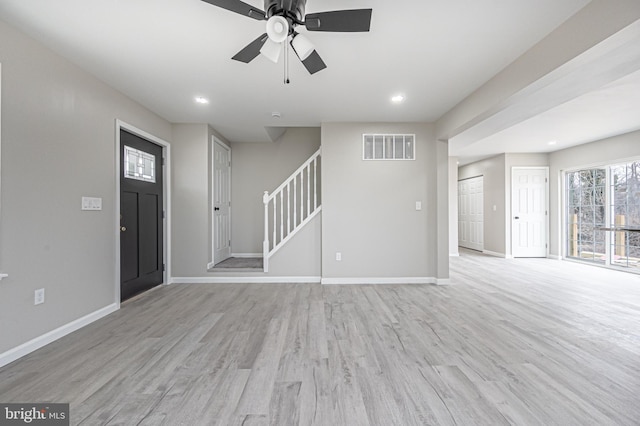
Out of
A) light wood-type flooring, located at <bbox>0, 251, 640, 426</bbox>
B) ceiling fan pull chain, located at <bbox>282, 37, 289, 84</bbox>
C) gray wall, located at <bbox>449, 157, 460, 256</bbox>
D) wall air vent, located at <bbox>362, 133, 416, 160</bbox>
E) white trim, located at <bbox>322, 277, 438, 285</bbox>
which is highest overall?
ceiling fan pull chain, located at <bbox>282, 37, 289, 84</bbox>

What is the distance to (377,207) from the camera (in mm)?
4523

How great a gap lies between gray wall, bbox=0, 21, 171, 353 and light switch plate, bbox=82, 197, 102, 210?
0.17ft

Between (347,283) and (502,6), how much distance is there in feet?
12.2

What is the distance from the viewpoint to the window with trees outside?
5293 mm

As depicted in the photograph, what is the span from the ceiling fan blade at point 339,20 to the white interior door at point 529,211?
6996 mm

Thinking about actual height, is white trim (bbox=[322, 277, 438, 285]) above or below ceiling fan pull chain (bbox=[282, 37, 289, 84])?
below

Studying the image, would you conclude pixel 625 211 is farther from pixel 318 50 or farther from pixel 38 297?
pixel 38 297

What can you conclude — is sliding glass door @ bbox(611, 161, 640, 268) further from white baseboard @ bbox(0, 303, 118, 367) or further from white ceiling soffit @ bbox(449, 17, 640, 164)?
white baseboard @ bbox(0, 303, 118, 367)

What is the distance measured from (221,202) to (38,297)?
3053 millimetres

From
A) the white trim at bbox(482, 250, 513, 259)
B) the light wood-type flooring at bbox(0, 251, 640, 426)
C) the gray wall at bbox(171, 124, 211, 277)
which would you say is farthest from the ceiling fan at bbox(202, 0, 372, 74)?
the white trim at bbox(482, 250, 513, 259)

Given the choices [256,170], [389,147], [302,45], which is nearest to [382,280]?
[389,147]

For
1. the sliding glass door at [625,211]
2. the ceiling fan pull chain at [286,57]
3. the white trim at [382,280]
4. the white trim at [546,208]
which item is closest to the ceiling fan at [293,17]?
the ceiling fan pull chain at [286,57]

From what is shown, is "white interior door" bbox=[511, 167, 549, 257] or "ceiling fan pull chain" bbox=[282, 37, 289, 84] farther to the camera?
"white interior door" bbox=[511, 167, 549, 257]

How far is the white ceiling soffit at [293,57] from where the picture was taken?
1984 millimetres
